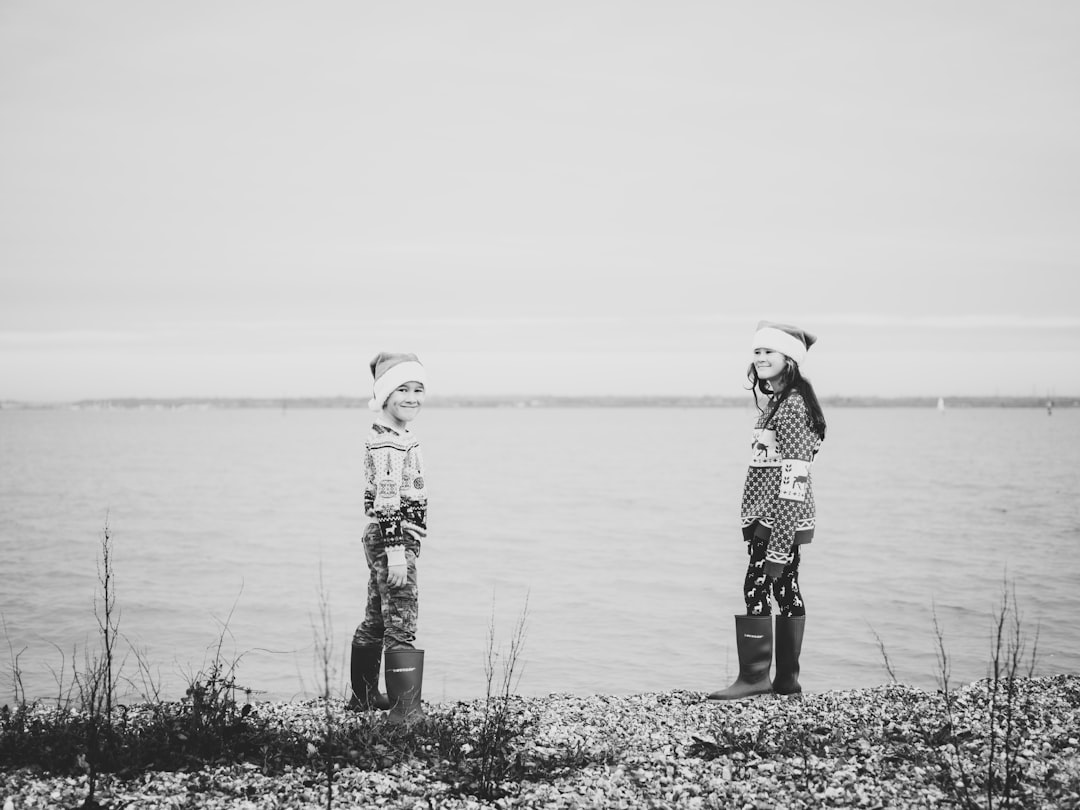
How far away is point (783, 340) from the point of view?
255 inches

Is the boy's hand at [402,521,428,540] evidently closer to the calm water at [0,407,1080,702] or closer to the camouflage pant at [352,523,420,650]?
the camouflage pant at [352,523,420,650]

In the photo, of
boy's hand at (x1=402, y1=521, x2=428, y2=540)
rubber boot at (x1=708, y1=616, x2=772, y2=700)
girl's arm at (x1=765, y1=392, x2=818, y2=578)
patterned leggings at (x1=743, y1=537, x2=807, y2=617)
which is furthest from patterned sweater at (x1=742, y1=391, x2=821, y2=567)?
boy's hand at (x1=402, y1=521, x2=428, y2=540)

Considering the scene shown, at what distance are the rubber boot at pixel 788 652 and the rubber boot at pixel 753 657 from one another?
0.07 metres

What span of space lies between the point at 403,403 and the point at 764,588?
2.61 metres

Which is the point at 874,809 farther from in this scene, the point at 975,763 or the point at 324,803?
the point at 324,803

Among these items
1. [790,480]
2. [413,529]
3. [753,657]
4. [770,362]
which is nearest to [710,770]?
[753,657]

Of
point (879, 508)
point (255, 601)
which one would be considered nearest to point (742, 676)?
point (255, 601)

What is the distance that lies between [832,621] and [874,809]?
737 centimetres

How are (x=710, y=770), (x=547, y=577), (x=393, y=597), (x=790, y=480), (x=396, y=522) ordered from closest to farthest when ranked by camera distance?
(x=710, y=770), (x=396, y=522), (x=393, y=597), (x=790, y=480), (x=547, y=577)

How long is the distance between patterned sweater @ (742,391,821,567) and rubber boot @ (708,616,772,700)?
500 mm

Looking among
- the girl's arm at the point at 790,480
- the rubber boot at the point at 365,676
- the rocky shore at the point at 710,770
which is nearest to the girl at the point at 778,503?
the girl's arm at the point at 790,480

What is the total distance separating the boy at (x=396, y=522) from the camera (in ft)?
18.6

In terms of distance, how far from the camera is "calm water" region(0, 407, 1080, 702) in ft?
31.3

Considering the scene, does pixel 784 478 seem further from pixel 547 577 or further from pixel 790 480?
pixel 547 577
